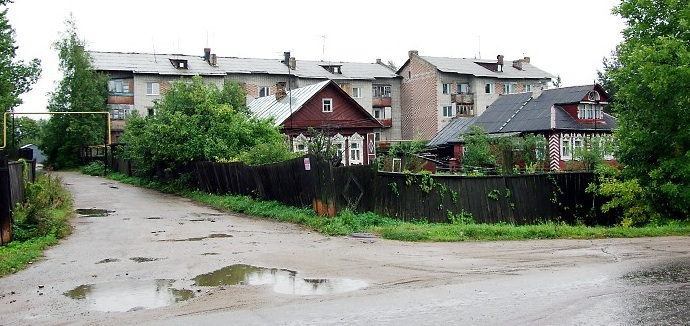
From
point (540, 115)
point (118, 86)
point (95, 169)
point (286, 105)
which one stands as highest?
point (118, 86)

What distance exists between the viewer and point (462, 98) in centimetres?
6819

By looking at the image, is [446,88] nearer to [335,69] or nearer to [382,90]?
[382,90]

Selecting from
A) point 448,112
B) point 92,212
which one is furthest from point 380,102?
point 92,212

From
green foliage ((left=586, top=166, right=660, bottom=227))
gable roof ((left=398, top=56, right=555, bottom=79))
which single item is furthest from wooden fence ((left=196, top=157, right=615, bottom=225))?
gable roof ((left=398, top=56, right=555, bottom=79))

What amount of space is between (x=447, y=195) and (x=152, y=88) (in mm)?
50914

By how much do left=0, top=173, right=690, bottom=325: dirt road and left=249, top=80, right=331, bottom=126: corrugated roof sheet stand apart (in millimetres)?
28025

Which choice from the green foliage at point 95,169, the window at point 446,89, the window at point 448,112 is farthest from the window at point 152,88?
the window at point 448,112

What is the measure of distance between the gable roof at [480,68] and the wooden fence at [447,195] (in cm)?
4789

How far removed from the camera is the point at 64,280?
1049 cm

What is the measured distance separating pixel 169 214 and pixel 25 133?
327 feet

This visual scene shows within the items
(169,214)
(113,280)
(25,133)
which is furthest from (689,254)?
(25,133)

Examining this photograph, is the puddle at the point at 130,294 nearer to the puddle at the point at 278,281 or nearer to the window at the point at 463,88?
the puddle at the point at 278,281

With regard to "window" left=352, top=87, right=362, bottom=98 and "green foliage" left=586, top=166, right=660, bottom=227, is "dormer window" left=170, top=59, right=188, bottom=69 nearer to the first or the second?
"window" left=352, top=87, right=362, bottom=98

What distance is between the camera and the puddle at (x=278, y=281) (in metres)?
9.23
